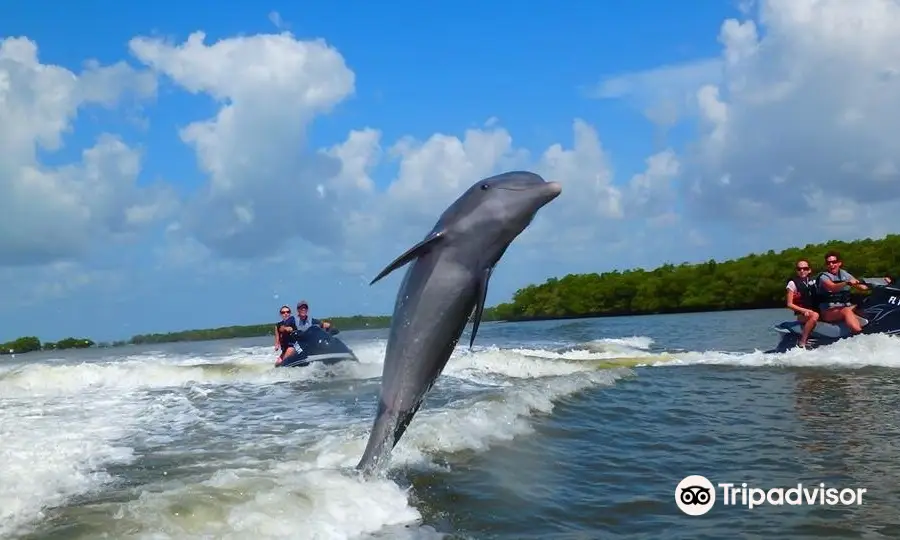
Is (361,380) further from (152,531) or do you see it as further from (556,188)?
(556,188)

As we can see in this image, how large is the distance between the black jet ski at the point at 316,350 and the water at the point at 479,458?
9.02 ft

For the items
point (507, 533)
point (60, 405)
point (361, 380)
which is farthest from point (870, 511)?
point (60, 405)

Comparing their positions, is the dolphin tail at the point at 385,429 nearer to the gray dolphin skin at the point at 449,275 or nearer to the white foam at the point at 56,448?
the gray dolphin skin at the point at 449,275

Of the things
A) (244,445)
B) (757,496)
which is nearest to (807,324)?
(757,496)

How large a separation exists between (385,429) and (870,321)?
14.3 metres

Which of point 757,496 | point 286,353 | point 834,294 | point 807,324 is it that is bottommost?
point 757,496

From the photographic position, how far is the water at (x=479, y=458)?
5.32m


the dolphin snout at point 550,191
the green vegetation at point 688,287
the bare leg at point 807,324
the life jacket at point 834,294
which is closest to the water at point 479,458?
the life jacket at point 834,294

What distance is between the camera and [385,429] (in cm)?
495

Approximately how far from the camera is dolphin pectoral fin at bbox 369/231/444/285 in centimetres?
427

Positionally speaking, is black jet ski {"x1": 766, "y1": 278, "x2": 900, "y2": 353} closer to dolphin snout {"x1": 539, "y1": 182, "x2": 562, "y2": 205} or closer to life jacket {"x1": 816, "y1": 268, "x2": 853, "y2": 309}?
life jacket {"x1": 816, "y1": 268, "x2": 853, "y2": 309}

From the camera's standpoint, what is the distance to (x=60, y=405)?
549 inches

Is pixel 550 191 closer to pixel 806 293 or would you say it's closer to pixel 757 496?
pixel 757 496

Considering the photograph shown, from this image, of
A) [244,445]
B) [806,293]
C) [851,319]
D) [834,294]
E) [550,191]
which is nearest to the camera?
[550,191]
